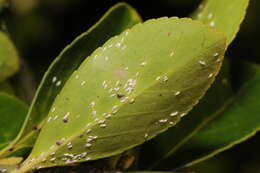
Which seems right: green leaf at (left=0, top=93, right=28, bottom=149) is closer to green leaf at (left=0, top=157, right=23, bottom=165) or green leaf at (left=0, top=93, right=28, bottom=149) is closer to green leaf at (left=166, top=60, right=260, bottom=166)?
green leaf at (left=0, top=157, right=23, bottom=165)

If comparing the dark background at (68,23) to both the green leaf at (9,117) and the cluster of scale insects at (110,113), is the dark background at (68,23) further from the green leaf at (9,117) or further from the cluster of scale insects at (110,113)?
the cluster of scale insects at (110,113)

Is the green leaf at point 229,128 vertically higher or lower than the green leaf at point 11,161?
lower

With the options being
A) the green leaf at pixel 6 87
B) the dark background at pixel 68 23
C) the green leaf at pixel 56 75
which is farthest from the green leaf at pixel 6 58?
the dark background at pixel 68 23

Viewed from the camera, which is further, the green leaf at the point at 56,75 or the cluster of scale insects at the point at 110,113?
Result: the green leaf at the point at 56,75

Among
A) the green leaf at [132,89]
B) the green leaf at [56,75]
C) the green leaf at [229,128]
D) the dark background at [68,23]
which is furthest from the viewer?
the dark background at [68,23]

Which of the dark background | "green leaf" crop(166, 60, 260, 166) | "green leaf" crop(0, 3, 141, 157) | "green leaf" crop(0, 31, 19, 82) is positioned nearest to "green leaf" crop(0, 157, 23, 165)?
"green leaf" crop(0, 3, 141, 157)

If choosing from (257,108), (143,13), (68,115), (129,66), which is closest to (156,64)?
(129,66)

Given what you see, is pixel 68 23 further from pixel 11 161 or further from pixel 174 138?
pixel 11 161

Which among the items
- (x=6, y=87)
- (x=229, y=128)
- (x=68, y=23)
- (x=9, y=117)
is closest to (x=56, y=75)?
(x=9, y=117)

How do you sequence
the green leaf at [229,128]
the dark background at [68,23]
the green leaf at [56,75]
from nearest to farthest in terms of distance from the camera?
1. the green leaf at [56,75]
2. the green leaf at [229,128]
3. the dark background at [68,23]
